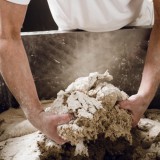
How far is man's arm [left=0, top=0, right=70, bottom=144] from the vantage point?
53.7 inches

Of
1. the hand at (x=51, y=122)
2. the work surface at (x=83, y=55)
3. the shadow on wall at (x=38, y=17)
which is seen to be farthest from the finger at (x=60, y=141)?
the shadow on wall at (x=38, y=17)

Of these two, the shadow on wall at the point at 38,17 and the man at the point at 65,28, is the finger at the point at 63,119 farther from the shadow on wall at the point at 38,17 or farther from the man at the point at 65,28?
the shadow on wall at the point at 38,17

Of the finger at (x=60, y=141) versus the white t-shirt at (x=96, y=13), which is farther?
the white t-shirt at (x=96, y=13)

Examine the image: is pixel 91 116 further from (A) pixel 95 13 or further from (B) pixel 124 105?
(A) pixel 95 13

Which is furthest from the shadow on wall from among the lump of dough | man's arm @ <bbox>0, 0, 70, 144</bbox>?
the lump of dough

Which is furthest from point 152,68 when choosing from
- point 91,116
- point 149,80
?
point 91,116

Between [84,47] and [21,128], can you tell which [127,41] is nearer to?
[84,47]

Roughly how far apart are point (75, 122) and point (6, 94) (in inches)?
25.5

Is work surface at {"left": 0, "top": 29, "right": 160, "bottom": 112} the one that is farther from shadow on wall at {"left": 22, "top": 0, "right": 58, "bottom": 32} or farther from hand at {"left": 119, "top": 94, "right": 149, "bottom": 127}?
shadow on wall at {"left": 22, "top": 0, "right": 58, "bottom": 32}

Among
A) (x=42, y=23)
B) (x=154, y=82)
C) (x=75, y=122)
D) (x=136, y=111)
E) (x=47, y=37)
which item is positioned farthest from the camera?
(x=42, y=23)

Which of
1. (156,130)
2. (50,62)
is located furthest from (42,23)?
(156,130)

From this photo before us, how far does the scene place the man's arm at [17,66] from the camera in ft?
4.47

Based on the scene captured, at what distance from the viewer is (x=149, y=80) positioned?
1.57m

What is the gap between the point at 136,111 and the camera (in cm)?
144
